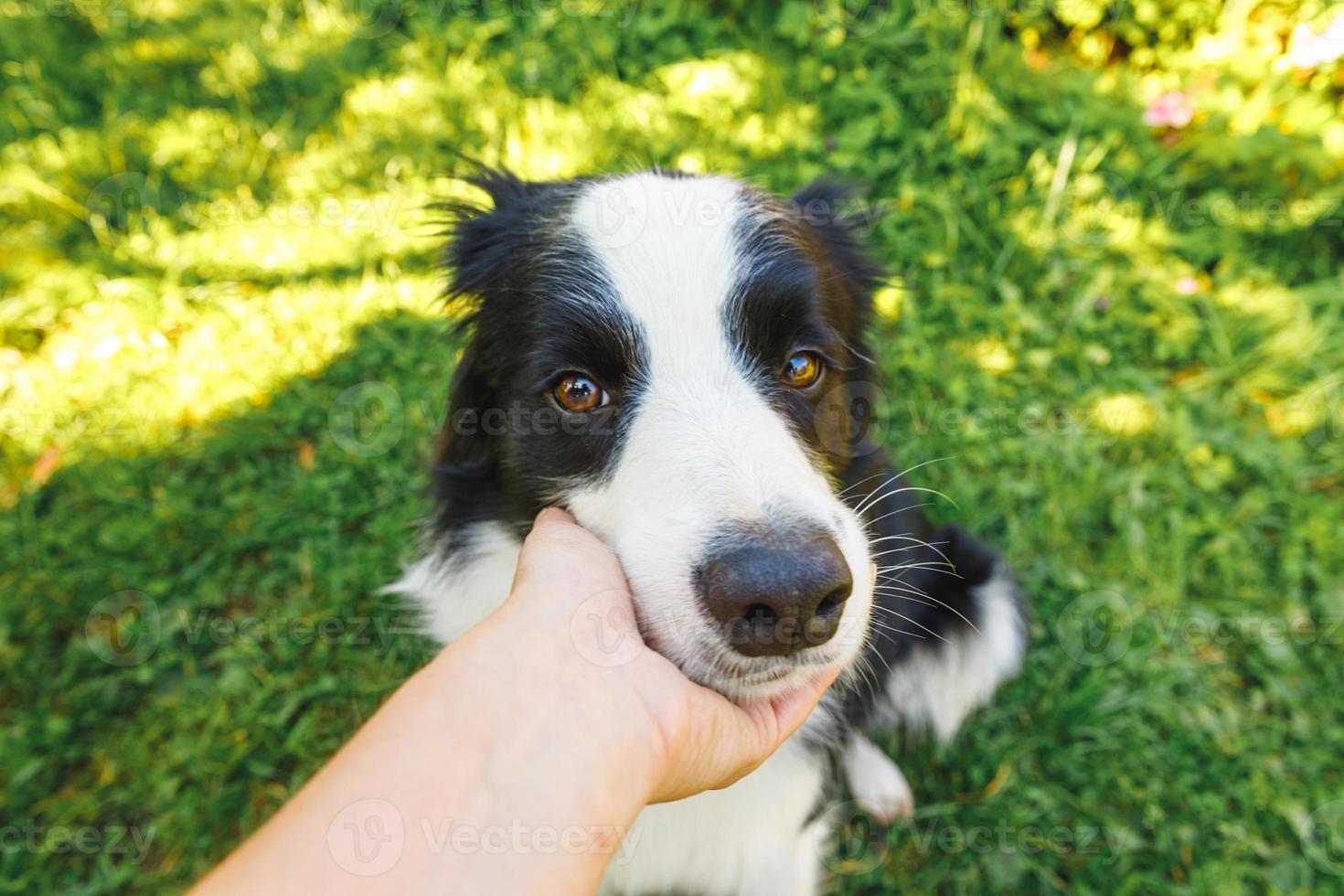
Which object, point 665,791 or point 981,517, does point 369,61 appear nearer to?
point 981,517

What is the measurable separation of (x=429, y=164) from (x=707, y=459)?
372 cm

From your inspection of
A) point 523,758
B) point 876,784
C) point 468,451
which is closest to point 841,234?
point 468,451

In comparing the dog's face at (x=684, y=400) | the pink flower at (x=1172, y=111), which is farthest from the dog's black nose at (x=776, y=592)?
the pink flower at (x=1172, y=111)

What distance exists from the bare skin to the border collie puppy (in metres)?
0.11

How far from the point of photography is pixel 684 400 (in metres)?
1.74

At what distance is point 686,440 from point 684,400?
13 centimetres

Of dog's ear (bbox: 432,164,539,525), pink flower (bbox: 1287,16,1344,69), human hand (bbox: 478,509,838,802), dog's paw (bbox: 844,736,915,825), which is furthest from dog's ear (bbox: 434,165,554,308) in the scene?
pink flower (bbox: 1287,16,1344,69)

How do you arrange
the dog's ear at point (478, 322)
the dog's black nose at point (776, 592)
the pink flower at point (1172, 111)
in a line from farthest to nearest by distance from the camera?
1. the pink flower at point (1172, 111)
2. the dog's ear at point (478, 322)
3. the dog's black nose at point (776, 592)

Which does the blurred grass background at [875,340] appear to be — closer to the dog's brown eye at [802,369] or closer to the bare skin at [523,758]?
the dog's brown eye at [802,369]

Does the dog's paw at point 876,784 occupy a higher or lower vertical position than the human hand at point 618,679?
lower

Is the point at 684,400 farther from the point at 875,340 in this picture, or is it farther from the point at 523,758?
the point at 875,340

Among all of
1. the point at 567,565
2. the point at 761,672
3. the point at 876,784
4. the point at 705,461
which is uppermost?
the point at 705,461

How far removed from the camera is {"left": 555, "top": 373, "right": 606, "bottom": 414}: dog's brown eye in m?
1.86

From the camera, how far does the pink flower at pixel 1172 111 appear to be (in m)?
4.00
